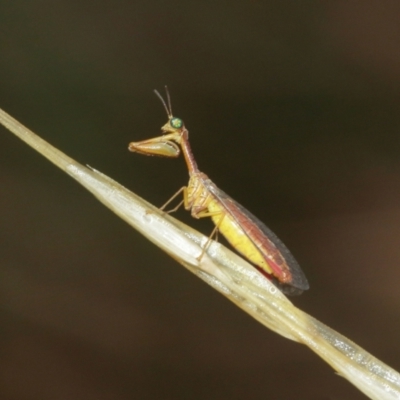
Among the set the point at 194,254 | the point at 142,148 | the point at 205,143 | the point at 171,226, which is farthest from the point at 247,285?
the point at 205,143

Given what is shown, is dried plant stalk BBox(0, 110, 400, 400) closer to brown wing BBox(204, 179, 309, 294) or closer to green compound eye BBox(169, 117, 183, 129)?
brown wing BBox(204, 179, 309, 294)

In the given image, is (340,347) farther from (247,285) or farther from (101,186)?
(101,186)

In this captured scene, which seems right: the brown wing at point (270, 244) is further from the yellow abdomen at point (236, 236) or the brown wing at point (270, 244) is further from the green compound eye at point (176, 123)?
the green compound eye at point (176, 123)

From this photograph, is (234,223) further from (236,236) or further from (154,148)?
(154,148)

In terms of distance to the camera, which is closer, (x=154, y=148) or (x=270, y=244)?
(x=154, y=148)

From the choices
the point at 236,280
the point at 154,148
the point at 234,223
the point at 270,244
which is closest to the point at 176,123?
the point at 154,148

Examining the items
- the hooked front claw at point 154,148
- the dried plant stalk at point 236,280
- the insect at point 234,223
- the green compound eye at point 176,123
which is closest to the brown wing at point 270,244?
the insect at point 234,223

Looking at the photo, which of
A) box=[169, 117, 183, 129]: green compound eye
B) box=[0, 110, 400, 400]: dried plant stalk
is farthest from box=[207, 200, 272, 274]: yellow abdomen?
box=[0, 110, 400, 400]: dried plant stalk

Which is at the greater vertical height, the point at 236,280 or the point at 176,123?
the point at 176,123
